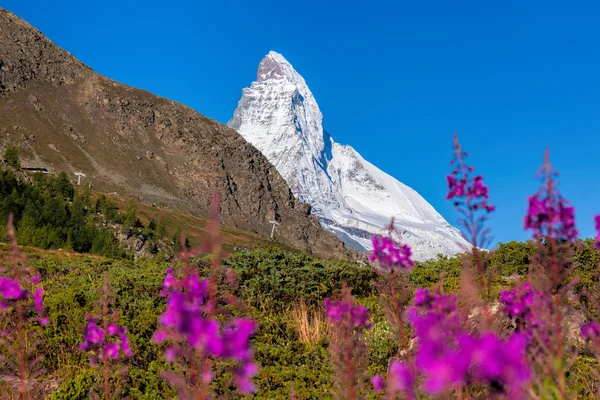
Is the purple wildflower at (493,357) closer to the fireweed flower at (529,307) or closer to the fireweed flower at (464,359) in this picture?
the fireweed flower at (464,359)

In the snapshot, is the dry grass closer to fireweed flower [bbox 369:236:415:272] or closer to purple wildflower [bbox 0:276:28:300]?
fireweed flower [bbox 369:236:415:272]

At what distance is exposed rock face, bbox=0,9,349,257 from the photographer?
352 ft

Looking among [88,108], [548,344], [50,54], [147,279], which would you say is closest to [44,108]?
[88,108]

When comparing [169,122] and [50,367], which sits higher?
[169,122]

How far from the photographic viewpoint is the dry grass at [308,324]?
24.1ft

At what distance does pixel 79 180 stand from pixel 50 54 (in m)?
59.7

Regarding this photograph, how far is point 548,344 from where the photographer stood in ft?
6.98

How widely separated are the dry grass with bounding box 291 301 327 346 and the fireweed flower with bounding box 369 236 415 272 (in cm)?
427

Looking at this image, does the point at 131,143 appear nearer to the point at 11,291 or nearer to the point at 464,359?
the point at 11,291

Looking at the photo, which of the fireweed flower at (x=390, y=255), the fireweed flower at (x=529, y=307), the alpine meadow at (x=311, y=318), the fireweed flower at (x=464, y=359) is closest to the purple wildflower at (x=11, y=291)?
the alpine meadow at (x=311, y=318)

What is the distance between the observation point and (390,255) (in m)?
3.19

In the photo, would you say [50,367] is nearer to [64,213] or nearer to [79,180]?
[64,213]

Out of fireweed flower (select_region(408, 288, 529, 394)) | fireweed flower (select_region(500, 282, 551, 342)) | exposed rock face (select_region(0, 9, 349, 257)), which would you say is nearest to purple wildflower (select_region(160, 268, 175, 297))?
fireweed flower (select_region(408, 288, 529, 394))

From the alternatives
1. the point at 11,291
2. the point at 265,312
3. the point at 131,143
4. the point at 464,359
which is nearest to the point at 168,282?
the point at 11,291
